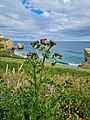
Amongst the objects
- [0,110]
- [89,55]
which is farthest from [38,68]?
[89,55]

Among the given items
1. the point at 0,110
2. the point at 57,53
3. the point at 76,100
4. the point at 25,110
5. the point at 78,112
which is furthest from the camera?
the point at 76,100

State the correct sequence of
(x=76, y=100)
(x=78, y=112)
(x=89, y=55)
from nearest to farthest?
(x=78, y=112) → (x=76, y=100) → (x=89, y=55)

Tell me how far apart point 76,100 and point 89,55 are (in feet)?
228

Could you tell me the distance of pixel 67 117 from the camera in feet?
26.1

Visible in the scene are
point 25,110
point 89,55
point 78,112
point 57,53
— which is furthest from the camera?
point 89,55

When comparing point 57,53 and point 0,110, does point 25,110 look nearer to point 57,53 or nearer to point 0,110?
point 0,110

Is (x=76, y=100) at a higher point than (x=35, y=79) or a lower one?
lower

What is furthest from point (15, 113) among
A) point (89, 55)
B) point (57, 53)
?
point (89, 55)

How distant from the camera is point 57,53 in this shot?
15.8 ft

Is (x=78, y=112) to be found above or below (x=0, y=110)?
below

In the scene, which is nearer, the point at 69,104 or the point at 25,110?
the point at 25,110

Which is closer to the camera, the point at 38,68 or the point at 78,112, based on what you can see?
the point at 38,68

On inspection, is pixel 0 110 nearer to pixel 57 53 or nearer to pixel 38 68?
pixel 38 68

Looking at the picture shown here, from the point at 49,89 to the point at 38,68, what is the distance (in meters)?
4.60
